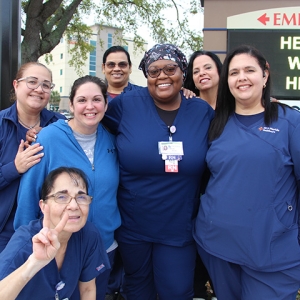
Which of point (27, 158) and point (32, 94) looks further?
point (32, 94)

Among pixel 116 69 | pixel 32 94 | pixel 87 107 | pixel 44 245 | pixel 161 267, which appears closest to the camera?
pixel 44 245

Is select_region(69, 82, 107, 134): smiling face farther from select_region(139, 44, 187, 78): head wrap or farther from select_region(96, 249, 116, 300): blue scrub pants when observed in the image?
select_region(96, 249, 116, 300): blue scrub pants

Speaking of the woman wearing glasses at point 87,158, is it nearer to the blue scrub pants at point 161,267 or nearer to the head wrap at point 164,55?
the blue scrub pants at point 161,267

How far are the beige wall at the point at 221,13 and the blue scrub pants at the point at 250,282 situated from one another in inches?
134

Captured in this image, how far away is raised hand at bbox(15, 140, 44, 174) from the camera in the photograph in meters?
2.34

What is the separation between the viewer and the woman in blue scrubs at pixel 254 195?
215cm

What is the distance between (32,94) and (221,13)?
3.33 meters

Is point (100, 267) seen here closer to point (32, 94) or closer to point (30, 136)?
point (30, 136)

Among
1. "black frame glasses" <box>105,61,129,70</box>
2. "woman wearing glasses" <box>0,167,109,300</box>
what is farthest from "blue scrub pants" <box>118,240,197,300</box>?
"black frame glasses" <box>105,61,129,70</box>

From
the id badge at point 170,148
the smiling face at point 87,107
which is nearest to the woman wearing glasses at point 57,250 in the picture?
the smiling face at point 87,107

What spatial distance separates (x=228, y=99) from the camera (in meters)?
2.54

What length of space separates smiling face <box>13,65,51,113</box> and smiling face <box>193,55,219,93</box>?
5.05 feet

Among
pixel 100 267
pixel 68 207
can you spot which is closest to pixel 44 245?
pixel 68 207

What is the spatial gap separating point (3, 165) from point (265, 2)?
416 cm
